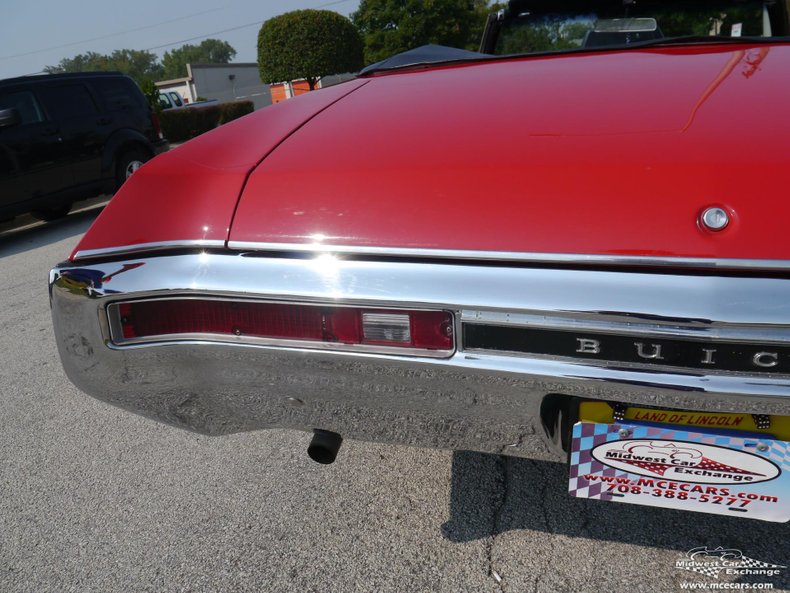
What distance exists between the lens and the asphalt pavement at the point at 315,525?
65.2 inches

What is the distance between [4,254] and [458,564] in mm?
6340

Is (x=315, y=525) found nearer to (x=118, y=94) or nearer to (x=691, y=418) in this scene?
(x=691, y=418)

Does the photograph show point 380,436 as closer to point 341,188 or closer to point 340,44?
point 341,188

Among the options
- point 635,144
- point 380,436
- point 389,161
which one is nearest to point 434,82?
point 389,161

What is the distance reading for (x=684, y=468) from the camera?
128 cm

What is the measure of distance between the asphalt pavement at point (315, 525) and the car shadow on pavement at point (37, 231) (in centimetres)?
427

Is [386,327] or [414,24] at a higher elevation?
[386,327]

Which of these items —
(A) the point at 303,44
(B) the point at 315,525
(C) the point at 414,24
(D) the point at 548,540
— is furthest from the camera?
(C) the point at 414,24

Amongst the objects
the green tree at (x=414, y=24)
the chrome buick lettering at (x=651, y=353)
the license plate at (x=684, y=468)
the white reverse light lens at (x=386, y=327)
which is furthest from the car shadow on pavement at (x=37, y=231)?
the green tree at (x=414, y=24)

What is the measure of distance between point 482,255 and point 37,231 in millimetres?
7744

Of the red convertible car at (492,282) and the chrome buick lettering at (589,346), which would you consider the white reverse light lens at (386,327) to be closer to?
the red convertible car at (492,282)

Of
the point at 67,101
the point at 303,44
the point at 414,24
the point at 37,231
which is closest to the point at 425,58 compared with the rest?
the point at 67,101

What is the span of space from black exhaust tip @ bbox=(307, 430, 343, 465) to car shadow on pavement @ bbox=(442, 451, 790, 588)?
477 millimetres

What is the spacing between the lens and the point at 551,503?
188 cm
